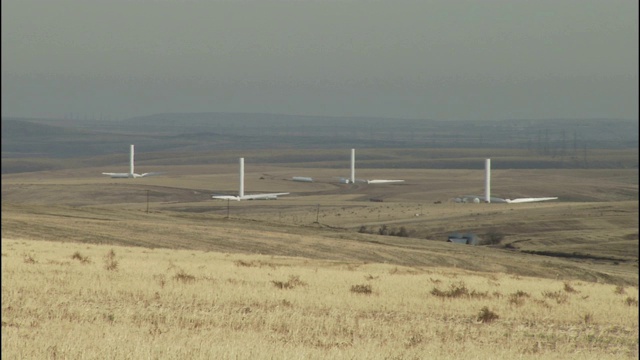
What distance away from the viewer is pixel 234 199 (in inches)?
5620

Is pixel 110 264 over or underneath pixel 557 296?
over

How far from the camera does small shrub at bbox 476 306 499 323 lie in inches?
796

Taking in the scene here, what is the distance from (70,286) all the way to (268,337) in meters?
7.06

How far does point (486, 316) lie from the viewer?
20.3 m

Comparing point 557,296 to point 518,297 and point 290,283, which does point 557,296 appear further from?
point 290,283

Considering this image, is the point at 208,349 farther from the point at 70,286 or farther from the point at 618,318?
the point at 618,318

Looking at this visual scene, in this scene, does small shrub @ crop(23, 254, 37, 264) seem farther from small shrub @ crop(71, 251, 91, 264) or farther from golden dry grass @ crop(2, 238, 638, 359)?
small shrub @ crop(71, 251, 91, 264)

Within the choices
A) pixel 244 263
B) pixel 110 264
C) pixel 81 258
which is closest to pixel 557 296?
pixel 110 264

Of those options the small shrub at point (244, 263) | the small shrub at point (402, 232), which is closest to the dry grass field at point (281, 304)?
the small shrub at point (244, 263)

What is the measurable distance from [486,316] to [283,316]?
4.25 m

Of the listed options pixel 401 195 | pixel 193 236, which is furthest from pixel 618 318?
pixel 401 195

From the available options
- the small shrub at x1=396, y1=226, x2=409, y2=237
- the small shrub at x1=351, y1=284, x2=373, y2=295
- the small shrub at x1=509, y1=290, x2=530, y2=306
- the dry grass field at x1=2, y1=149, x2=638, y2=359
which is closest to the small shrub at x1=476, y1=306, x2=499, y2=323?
the dry grass field at x1=2, y1=149, x2=638, y2=359

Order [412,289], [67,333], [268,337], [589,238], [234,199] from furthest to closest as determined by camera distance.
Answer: [234,199], [589,238], [412,289], [268,337], [67,333]

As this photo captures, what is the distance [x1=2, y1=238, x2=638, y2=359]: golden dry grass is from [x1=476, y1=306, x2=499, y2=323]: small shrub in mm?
33
